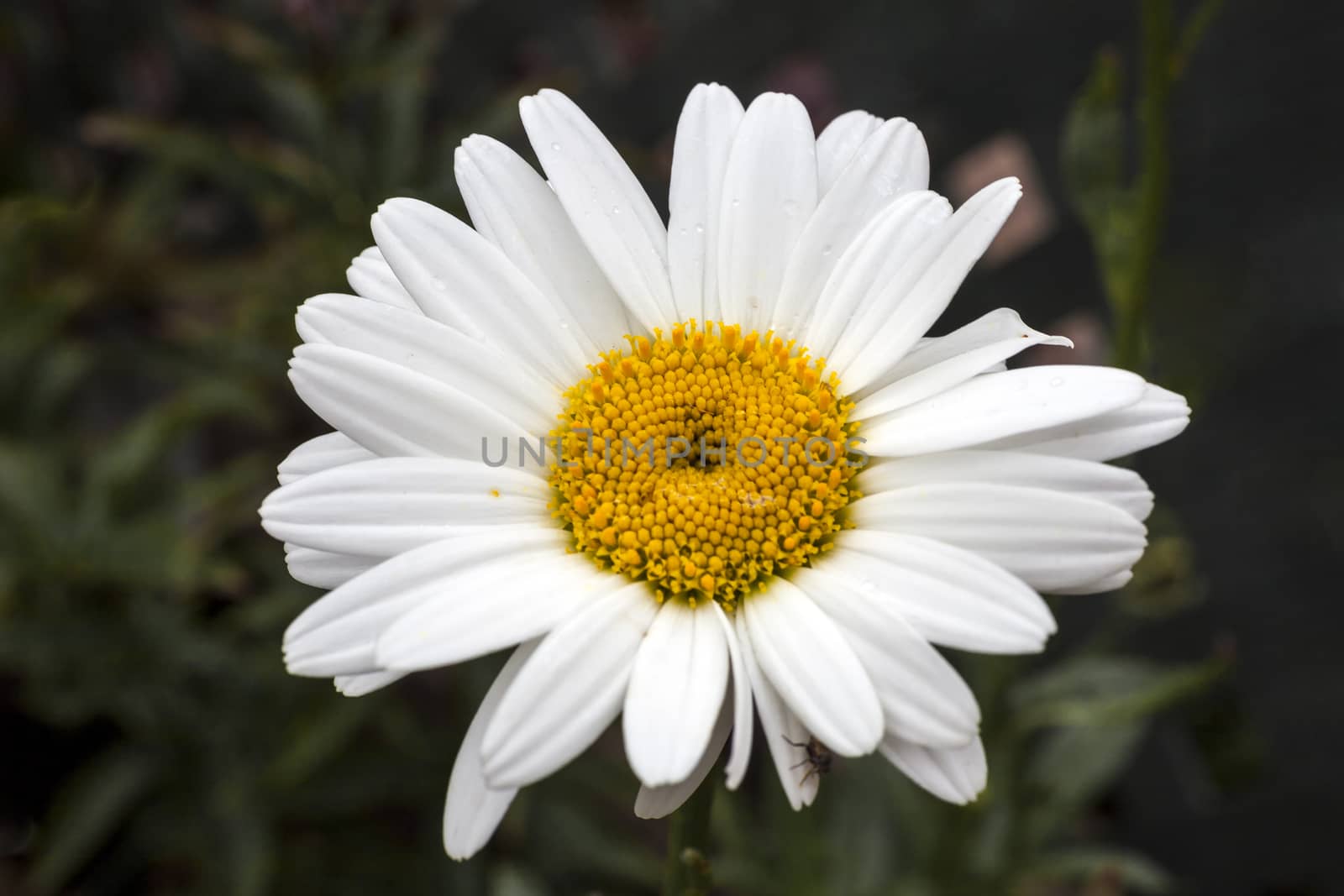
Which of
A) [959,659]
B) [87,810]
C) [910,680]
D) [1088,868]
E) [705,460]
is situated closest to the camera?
[910,680]

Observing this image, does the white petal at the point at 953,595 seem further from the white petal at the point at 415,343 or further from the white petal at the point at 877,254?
the white petal at the point at 415,343

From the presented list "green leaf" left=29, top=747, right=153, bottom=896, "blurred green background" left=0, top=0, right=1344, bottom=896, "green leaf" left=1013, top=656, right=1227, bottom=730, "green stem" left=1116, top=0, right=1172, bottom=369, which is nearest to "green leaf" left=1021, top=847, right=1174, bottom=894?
"blurred green background" left=0, top=0, right=1344, bottom=896

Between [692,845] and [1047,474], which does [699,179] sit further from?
[692,845]

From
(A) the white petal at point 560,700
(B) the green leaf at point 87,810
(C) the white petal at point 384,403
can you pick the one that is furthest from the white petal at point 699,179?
(B) the green leaf at point 87,810

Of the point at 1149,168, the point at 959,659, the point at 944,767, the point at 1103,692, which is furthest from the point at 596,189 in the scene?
the point at 959,659

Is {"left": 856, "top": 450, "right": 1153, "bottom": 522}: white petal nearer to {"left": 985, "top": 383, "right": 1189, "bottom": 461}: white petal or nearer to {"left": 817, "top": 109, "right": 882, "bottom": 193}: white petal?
{"left": 985, "top": 383, "right": 1189, "bottom": 461}: white petal

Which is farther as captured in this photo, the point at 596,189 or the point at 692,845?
the point at 596,189
